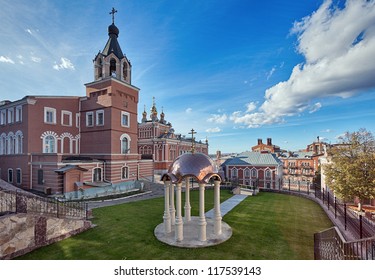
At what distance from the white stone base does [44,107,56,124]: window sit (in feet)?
59.4

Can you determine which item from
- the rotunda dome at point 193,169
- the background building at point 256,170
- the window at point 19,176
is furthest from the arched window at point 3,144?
the background building at point 256,170

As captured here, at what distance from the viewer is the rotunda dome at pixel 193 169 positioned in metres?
7.05

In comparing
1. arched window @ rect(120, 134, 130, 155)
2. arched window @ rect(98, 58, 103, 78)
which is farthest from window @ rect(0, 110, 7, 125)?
arched window @ rect(120, 134, 130, 155)

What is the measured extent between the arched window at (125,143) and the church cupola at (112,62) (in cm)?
660

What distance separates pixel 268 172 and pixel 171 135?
66.7 feet

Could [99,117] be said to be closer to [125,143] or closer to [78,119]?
[78,119]

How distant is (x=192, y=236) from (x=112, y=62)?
2074 centimetres

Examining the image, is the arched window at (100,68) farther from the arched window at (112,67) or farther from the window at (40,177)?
the window at (40,177)

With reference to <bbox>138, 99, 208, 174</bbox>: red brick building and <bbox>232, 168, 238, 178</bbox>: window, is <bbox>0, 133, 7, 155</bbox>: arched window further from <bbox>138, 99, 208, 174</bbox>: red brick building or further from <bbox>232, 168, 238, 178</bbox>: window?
<bbox>232, 168, 238, 178</bbox>: window

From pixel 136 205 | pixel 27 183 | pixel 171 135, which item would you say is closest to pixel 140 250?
pixel 136 205

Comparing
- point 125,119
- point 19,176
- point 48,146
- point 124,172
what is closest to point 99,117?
point 125,119

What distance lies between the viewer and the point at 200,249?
6.46 m

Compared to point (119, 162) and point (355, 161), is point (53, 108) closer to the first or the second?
point (119, 162)

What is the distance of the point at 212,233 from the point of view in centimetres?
770
